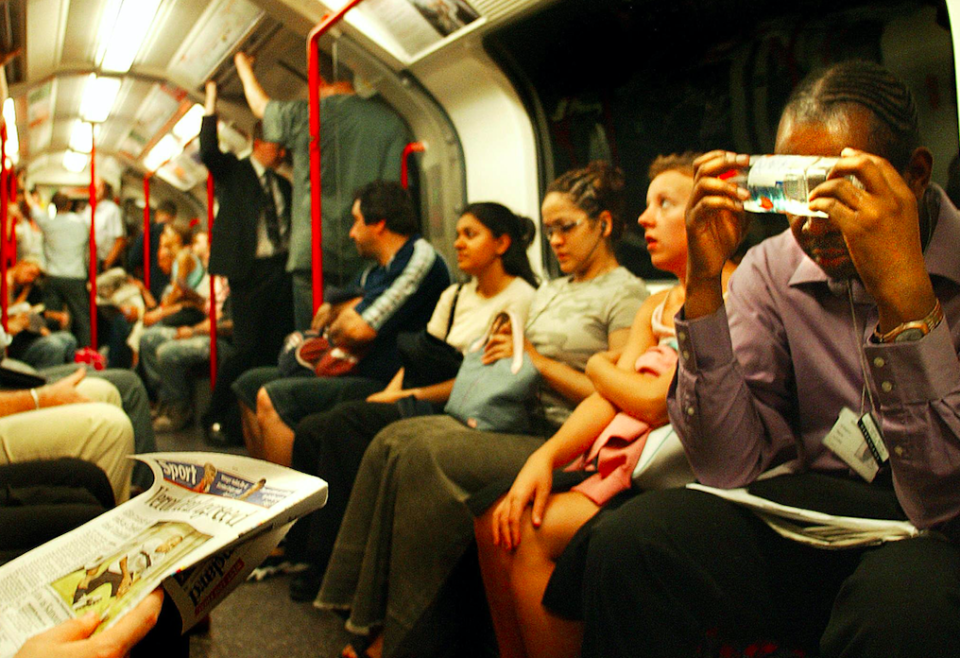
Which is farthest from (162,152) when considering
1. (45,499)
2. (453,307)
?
(45,499)

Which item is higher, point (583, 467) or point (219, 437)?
point (583, 467)

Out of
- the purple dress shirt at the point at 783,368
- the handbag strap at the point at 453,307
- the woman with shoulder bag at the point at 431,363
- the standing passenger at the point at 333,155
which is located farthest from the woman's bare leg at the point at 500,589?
the standing passenger at the point at 333,155

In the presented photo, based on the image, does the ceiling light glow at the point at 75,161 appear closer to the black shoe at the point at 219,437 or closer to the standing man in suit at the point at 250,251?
the standing man in suit at the point at 250,251

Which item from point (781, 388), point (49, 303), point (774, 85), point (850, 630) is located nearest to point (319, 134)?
point (49, 303)

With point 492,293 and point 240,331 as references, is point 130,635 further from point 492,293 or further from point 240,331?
point 240,331

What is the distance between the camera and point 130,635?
2.28 feet

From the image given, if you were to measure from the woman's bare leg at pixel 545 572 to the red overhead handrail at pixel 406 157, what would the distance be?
109 cm

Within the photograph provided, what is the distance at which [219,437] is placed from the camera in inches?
109

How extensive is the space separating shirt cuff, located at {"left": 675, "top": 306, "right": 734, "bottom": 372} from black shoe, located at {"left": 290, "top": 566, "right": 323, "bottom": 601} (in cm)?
132

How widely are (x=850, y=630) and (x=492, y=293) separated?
1168mm

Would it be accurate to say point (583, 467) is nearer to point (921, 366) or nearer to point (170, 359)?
point (921, 366)

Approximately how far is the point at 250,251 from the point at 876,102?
7.38 feet

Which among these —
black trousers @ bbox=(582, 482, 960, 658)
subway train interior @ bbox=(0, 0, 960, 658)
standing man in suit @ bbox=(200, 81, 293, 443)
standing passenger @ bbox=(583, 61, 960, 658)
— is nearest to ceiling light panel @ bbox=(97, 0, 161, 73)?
subway train interior @ bbox=(0, 0, 960, 658)

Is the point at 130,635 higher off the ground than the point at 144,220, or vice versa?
the point at 144,220
